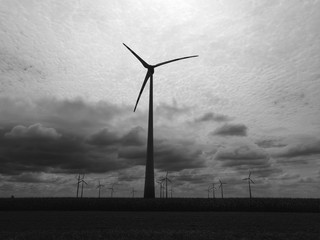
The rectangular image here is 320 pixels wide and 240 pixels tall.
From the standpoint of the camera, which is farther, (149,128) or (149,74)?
(149,74)
